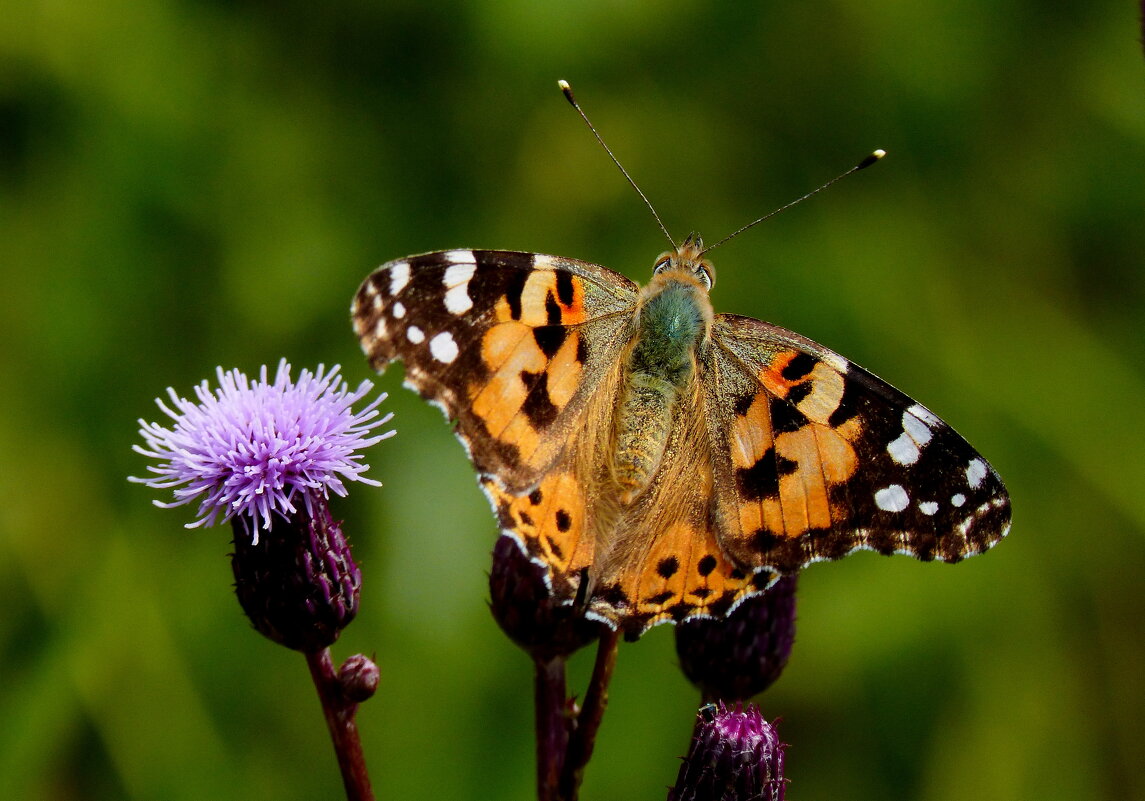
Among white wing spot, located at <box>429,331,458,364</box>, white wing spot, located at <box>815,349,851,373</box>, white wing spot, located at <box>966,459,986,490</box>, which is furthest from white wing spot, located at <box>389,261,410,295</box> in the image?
white wing spot, located at <box>966,459,986,490</box>

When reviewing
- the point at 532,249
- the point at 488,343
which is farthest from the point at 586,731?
the point at 532,249

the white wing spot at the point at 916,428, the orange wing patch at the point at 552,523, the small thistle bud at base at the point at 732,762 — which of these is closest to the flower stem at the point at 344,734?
the orange wing patch at the point at 552,523

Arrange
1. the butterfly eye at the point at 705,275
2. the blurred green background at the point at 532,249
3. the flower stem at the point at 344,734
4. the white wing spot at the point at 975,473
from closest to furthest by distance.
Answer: the flower stem at the point at 344,734, the white wing spot at the point at 975,473, the butterfly eye at the point at 705,275, the blurred green background at the point at 532,249

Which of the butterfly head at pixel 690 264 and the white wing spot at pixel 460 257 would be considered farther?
the butterfly head at pixel 690 264

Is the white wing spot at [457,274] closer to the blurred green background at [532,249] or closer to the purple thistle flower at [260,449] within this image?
the purple thistle flower at [260,449]

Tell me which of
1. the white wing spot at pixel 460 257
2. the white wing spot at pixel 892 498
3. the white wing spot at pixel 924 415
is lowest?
the white wing spot at pixel 892 498

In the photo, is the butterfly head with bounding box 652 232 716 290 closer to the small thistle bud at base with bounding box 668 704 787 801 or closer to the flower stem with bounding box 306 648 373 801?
the small thistle bud at base with bounding box 668 704 787 801

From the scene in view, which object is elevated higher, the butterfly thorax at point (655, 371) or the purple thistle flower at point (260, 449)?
the butterfly thorax at point (655, 371)
